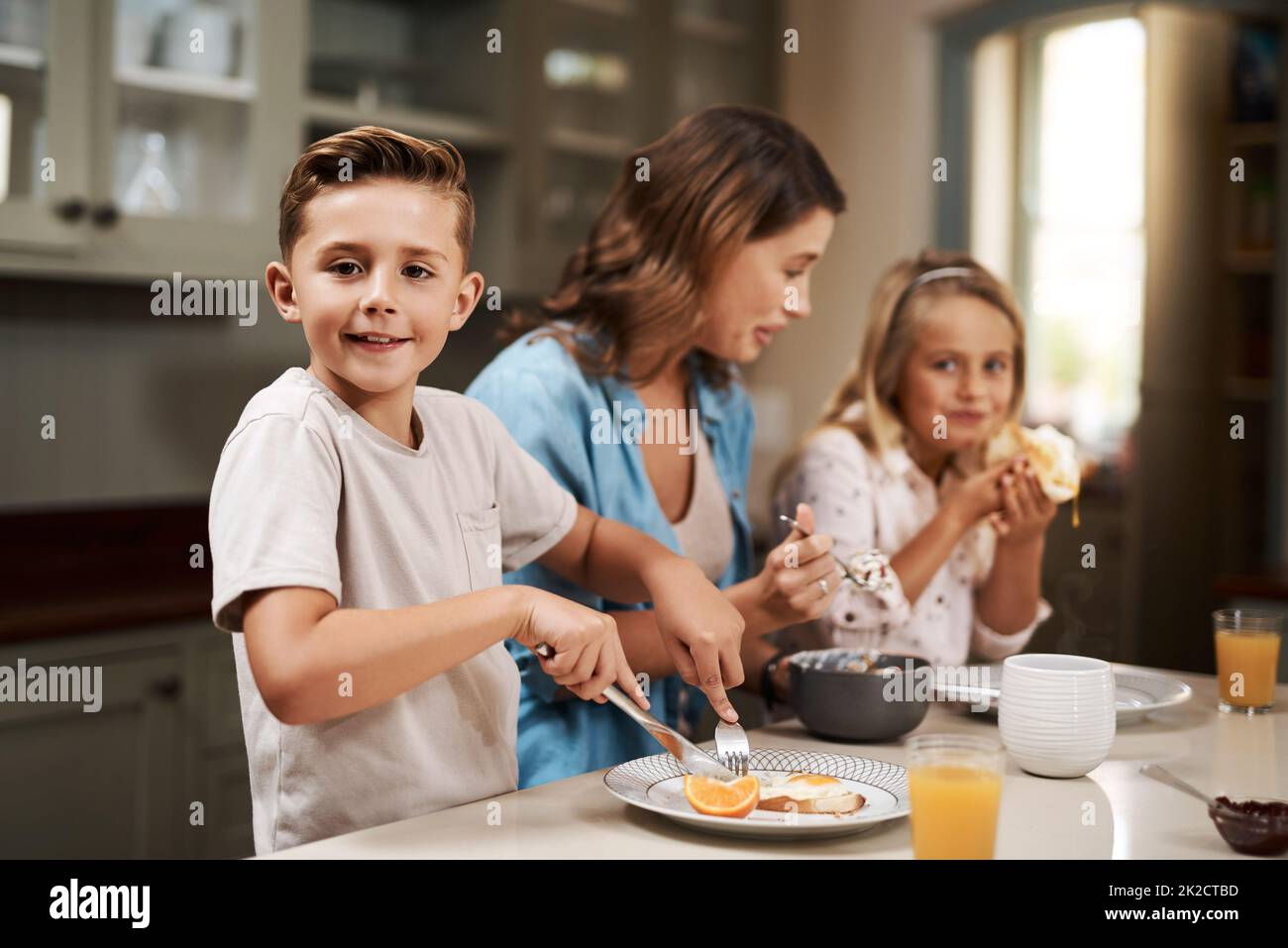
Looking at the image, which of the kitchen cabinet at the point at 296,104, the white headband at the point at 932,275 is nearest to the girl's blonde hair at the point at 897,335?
the white headband at the point at 932,275

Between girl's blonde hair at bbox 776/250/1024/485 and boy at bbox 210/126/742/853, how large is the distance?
84 cm

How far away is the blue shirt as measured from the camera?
55.6 inches

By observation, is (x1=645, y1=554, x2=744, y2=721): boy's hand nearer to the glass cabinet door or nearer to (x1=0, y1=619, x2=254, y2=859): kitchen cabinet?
(x1=0, y1=619, x2=254, y2=859): kitchen cabinet

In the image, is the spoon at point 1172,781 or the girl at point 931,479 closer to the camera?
the spoon at point 1172,781

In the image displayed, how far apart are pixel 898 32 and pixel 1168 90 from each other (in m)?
0.75

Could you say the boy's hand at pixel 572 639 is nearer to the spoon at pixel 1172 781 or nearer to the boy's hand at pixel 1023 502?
the spoon at pixel 1172 781

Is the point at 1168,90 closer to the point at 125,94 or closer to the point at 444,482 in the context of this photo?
the point at 125,94

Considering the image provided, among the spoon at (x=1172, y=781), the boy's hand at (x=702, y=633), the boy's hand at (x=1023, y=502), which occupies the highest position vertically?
the boy's hand at (x=1023, y=502)

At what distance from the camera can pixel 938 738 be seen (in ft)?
3.07

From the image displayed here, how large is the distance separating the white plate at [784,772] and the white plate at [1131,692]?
0.98 feet

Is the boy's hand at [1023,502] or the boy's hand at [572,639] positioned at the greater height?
the boy's hand at [1023,502]

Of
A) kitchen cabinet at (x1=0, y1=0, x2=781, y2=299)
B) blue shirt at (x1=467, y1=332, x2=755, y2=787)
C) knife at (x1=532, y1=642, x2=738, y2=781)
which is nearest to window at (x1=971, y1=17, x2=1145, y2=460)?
kitchen cabinet at (x1=0, y1=0, x2=781, y2=299)

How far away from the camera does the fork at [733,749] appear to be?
3.81ft
